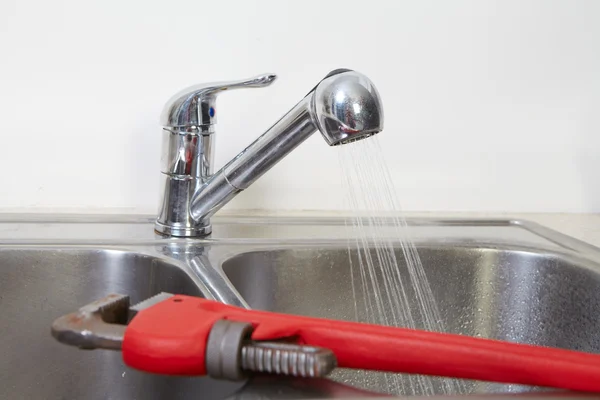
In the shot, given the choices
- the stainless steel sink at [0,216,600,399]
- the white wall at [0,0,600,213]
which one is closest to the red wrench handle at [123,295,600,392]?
the stainless steel sink at [0,216,600,399]

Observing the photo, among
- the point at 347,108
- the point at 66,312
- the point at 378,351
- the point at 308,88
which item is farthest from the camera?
the point at 308,88

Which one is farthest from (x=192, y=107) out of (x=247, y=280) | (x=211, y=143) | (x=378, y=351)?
(x=378, y=351)

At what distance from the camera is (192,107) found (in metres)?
0.78

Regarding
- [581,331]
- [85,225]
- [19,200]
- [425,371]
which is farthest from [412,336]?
[19,200]

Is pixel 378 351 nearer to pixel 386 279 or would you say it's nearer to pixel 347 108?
pixel 347 108

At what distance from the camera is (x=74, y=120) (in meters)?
0.92

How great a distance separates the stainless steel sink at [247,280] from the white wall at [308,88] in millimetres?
70

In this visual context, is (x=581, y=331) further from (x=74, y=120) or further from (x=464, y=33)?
(x=74, y=120)

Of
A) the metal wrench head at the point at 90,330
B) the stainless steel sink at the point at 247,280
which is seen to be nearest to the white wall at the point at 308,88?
the stainless steel sink at the point at 247,280

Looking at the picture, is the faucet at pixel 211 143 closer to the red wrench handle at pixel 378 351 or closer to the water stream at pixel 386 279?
the water stream at pixel 386 279

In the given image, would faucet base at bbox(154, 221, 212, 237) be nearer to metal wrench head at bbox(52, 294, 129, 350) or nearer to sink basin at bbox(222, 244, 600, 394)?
sink basin at bbox(222, 244, 600, 394)

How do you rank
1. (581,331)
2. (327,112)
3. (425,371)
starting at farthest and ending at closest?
(581,331), (327,112), (425,371)

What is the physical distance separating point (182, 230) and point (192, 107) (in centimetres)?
14

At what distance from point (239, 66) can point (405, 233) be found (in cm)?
31
